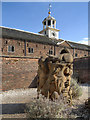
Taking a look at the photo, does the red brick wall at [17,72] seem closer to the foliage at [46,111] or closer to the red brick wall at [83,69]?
the foliage at [46,111]

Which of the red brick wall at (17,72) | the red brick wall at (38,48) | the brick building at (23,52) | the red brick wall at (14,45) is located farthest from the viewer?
the red brick wall at (38,48)

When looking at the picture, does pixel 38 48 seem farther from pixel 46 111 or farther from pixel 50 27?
pixel 46 111

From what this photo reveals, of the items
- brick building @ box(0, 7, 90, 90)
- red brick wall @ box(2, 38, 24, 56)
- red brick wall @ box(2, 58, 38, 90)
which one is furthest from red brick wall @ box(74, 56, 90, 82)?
red brick wall @ box(2, 38, 24, 56)

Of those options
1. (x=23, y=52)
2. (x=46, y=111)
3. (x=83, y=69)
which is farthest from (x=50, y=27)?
(x=46, y=111)

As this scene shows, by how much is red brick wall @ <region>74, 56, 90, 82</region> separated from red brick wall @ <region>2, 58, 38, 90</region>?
24.1 feet

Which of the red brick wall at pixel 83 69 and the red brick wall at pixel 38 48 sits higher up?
the red brick wall at pixel 38 48

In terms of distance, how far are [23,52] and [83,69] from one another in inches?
448

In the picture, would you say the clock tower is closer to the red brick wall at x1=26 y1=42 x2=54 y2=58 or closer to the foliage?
the red brick wall at x1=26 y1=42 x2=54 y2=58

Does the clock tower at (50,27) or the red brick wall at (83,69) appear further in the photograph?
the clock tower at (50,27)

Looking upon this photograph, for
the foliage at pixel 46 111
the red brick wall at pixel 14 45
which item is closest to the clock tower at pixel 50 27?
the red brick wall at pixel 14 45

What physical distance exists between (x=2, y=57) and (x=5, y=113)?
213 inches

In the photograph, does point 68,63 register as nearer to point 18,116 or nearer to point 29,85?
point 18,116

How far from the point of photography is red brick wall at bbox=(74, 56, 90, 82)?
536 inches

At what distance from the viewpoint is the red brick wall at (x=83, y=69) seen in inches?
536
